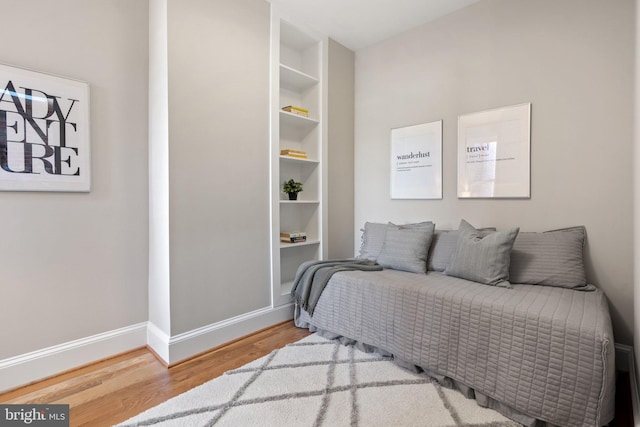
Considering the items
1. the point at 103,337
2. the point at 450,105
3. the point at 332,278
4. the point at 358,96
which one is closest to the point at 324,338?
the point at 332,278

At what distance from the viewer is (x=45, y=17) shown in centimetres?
183

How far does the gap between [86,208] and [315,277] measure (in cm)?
166

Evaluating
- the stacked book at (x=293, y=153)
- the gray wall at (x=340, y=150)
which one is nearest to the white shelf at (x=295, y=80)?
the gray wall at (x=340, y=150)

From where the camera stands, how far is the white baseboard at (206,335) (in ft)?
6.71

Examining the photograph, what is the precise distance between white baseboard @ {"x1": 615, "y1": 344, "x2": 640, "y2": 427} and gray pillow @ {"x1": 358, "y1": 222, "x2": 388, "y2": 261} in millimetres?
1677

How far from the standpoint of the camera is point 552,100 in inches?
87.6

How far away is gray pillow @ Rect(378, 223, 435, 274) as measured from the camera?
7.97 ft

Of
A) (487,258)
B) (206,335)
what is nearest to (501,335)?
(487,258)

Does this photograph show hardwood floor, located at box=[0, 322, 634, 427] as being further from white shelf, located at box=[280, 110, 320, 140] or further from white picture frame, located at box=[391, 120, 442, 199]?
white shelf, located at box=[280, 110, 320, 140]

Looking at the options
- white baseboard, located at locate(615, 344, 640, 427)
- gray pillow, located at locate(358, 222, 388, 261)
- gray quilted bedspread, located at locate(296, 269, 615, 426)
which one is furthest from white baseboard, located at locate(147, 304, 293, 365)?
white baseboard, located at locate(615, 344, 640, 427)

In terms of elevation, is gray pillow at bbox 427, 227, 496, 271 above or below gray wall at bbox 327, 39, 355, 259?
below

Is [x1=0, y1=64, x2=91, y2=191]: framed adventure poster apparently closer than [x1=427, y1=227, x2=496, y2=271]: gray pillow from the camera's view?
Yes

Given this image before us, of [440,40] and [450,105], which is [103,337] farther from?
[440,40]

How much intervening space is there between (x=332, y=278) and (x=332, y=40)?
242 cm
